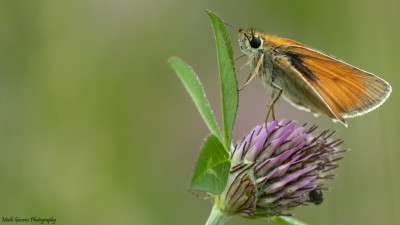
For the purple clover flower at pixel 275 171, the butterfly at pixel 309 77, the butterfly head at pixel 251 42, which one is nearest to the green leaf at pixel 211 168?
the purple clover flower at pixel 275 171

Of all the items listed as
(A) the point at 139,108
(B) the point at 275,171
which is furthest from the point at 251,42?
(A) the point at 139,108

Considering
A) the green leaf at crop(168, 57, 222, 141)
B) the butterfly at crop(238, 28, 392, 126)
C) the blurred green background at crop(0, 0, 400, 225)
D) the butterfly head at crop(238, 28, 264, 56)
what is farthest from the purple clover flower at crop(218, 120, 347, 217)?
the blurred green background at crop(0, 0, 400, 225)

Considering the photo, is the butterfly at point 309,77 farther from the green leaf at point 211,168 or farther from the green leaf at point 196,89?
the green leaf at point 211,168

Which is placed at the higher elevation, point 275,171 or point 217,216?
point 275,171

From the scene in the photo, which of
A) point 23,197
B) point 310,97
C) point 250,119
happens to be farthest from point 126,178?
point 310,97

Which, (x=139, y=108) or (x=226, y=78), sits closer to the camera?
(x=226, y=78)

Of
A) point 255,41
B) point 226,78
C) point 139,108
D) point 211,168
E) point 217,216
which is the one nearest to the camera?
point 211,168

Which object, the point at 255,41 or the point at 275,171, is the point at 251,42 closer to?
the point at 255,41
